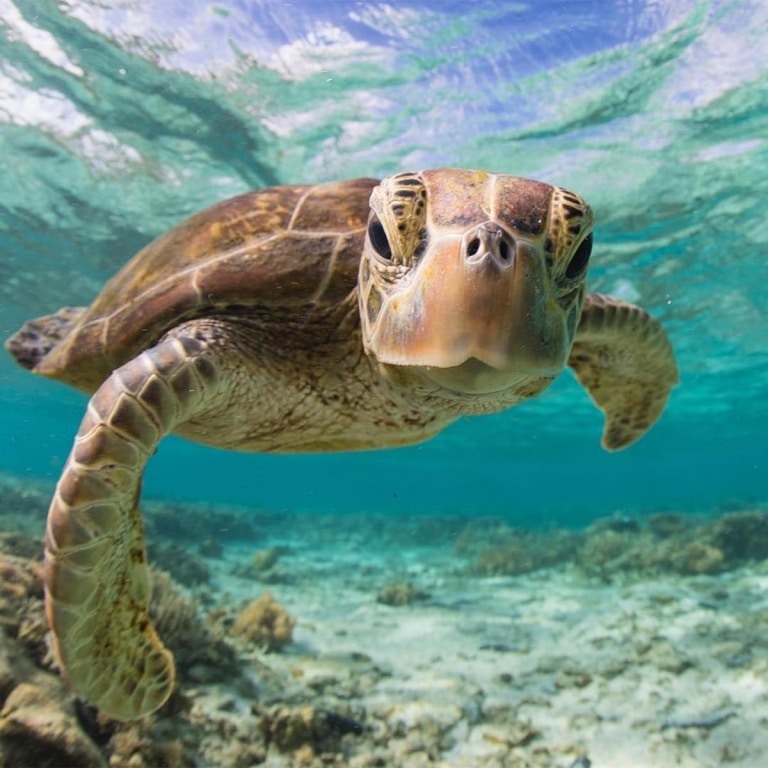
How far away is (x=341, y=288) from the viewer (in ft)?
9.90

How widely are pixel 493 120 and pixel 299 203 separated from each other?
23.0ft

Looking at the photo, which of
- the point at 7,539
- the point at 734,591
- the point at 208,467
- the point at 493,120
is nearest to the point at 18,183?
the point at 7,539

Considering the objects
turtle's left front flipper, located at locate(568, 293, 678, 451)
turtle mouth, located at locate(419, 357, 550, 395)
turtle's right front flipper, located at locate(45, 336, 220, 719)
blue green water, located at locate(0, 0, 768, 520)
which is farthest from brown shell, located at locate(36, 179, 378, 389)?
blue green water, located at locate(0, 0, 768, 520)

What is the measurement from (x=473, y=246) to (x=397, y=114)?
27.8 ft

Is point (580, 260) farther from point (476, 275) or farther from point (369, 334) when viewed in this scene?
point (369, 334)

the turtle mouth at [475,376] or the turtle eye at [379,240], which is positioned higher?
the turtle eye at [379,240]

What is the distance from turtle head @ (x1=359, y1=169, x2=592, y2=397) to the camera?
173 centimetres

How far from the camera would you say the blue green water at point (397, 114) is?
25.3ft

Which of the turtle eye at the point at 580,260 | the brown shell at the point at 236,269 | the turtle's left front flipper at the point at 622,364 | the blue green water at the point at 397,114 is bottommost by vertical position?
the turtle eye at the point at 580,260

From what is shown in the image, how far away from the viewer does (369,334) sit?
7.84 ft

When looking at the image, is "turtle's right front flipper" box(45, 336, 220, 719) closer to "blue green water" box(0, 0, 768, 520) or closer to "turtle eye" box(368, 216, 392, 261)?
"turtle eye" box(368, 216, 392, 261)

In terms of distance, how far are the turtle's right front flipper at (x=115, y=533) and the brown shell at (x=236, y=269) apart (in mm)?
562

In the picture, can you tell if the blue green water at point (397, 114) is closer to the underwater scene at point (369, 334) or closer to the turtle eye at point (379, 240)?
the underwater scene at point (369, 334)

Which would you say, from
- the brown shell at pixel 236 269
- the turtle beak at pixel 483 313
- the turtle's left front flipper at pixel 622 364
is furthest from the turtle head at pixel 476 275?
the turtle's left front flipper at pixel 622 364
